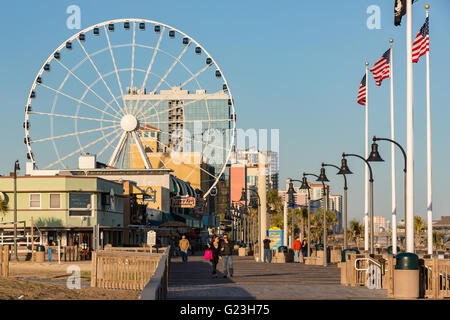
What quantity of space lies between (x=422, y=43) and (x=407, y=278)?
55.1 feet

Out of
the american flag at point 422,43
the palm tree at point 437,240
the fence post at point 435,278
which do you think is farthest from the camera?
the palm tree at point 437,240

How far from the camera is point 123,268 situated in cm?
2742

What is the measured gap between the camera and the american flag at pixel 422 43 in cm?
3606

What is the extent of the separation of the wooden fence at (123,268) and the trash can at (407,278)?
7.78 meters

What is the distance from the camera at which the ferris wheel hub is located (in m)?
84.8

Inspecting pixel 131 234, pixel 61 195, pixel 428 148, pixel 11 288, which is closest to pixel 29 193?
pixel 61 195

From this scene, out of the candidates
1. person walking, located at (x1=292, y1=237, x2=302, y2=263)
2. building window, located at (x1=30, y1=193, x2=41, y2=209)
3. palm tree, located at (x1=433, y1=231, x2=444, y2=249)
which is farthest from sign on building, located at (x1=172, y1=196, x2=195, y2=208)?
person walking, located at (x1=292, y1=237, x2=302, y2=263)

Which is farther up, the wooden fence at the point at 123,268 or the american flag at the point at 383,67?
the american flag at the point at 383,67

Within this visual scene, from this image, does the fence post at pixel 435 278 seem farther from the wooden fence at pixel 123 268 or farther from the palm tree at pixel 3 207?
the palm tree at pixel 3 207

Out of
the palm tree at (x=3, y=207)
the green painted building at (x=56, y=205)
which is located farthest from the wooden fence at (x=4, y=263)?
the palm tree at (x=3, y=207)

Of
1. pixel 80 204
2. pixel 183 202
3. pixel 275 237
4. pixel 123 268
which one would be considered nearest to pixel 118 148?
pixel 80 204

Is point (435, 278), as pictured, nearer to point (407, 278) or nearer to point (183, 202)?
point (407, 278)

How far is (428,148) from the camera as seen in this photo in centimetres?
4438

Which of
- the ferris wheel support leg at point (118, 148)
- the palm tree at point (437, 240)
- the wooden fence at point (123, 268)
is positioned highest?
the ferris wheel support leg at point (118, 148)
